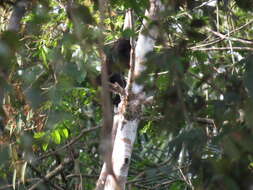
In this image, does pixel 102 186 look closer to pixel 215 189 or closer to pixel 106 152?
pixel 215 189

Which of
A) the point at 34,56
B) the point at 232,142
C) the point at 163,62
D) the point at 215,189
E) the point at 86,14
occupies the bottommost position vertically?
the point at 215,189

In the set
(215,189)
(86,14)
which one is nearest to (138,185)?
(215,189)

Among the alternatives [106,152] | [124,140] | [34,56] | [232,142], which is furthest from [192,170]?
[34,56]

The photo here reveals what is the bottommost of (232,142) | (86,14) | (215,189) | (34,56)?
(215,189)

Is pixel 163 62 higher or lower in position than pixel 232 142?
higher

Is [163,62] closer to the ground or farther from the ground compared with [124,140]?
farther from the ground

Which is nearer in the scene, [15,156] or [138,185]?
[15,156]

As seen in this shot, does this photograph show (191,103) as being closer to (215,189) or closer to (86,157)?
(215,189)

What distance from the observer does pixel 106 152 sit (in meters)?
1.18

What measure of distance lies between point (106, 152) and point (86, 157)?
532 centimetres

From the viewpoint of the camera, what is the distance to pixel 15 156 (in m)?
2.40

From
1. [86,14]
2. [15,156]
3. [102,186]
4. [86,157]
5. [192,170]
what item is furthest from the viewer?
[86,157]

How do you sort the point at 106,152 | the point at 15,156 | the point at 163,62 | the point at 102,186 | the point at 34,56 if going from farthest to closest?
1. the point at 34,56
2. the point at 102,186
3. the point at 15,156
4. the point at 163,62
5. the point at 106,152

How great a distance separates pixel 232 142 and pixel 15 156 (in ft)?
3.79
